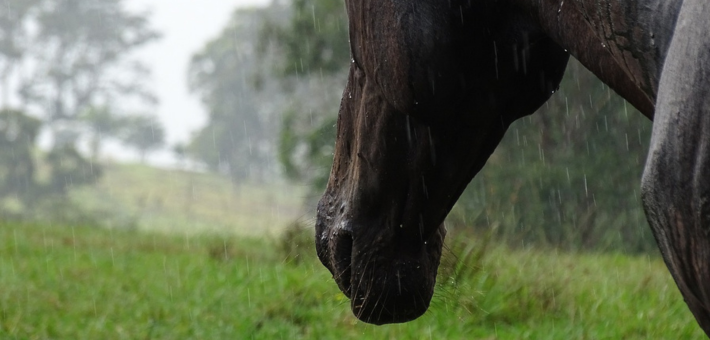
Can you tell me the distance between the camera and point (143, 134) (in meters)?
47.1

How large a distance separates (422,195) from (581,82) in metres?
10.7

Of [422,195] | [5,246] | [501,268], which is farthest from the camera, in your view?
[5,246]

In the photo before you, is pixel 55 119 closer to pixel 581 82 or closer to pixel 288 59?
pixel 288 59

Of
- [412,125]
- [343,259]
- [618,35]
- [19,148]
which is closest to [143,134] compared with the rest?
[19,148]

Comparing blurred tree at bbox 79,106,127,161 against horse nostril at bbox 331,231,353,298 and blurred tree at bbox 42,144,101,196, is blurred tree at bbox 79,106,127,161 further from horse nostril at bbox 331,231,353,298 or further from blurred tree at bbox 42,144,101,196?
horse nostril at bbox 331,231,353,298

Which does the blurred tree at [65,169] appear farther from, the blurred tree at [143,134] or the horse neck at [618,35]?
the horse neck at [618,35]

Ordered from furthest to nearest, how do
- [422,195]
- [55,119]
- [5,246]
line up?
[55,119] → [5,246] → [422,195]

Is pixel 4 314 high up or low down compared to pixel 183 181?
up

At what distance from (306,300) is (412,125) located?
3208 mm

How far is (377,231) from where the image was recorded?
2039 millimetres

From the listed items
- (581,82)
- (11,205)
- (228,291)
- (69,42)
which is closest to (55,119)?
(69,42)

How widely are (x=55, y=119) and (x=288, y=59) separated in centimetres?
2973

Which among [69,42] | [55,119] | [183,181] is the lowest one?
[183,181]

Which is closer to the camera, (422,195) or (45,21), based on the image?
(422,195)
